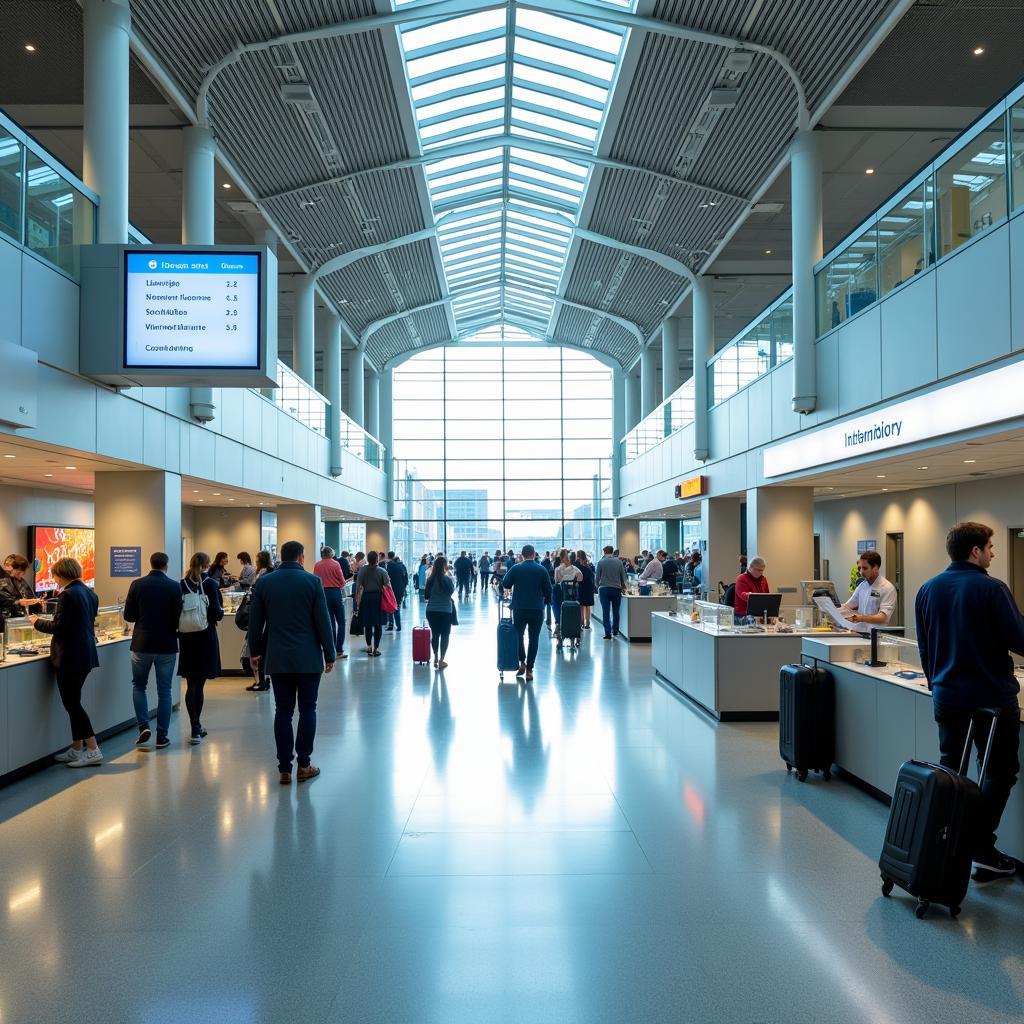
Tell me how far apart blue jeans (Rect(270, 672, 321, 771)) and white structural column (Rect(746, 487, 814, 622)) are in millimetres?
10353

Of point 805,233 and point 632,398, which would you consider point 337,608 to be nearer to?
point 805,233

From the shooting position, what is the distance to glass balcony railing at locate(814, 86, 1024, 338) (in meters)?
7.87

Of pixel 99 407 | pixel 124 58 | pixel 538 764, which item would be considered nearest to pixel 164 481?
pixel 99 407

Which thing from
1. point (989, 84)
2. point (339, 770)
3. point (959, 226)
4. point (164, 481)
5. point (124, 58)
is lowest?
point (339, 770)

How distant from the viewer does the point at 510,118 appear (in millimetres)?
17375

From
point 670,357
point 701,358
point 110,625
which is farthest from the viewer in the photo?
point 670,357

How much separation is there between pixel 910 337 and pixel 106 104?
8.95 m

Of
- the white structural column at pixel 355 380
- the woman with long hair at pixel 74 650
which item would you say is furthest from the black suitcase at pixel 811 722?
the white structural column at pixel 355 380

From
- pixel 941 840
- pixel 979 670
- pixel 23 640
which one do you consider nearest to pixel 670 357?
pixel 23 640

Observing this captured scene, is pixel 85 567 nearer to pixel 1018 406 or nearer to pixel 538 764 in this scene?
pixel 538 764

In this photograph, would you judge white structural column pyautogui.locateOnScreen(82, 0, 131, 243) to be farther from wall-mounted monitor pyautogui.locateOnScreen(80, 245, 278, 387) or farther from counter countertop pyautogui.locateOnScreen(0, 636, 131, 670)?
counter countertop pyautogui.locateOnScreen(0, 636, 131, 670)

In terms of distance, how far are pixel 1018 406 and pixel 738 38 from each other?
22.3ft

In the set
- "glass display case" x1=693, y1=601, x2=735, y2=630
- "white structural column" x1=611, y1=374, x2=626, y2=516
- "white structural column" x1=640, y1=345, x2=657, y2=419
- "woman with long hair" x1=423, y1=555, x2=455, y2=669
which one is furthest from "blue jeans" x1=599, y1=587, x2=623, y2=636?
"white structural column" x1=611, y1=374, x2=626, y2=516

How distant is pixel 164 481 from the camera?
1205cm
